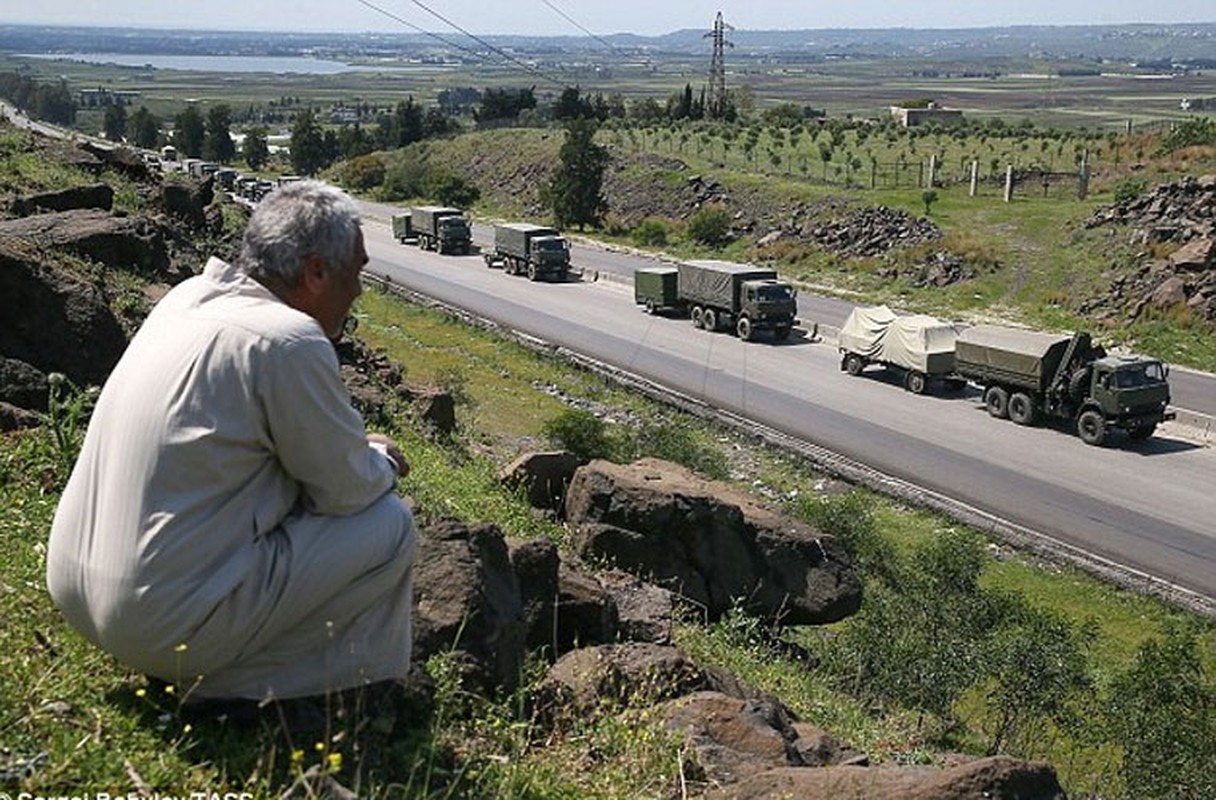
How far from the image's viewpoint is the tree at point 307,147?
11444cm

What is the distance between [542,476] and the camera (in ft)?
49.1

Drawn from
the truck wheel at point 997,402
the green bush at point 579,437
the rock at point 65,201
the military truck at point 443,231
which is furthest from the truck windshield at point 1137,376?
the military truck at point 443,231

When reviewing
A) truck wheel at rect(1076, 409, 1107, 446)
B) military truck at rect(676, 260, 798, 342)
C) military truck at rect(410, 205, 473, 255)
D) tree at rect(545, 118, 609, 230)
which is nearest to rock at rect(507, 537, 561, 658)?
truck wheel at rect(1076, 409, 1107, 446)

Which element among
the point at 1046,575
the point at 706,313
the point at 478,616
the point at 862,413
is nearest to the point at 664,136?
the point at 706,313

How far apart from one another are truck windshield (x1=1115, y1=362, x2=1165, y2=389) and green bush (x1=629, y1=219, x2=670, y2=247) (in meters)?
40.1

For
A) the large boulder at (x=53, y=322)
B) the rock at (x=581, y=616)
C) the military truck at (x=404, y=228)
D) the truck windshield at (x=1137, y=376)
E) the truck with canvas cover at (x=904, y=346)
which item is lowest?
the military truck at (x=404, y=228)

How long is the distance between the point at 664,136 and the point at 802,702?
83058 mm

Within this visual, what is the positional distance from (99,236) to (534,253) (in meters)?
40.1

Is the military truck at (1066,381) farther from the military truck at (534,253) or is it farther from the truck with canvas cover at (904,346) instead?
the military truck at (534,253)

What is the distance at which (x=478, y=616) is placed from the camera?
6.48 m

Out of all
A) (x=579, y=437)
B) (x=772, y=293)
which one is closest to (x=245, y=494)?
(x=579, y=437)

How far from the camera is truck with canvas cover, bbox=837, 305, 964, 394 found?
33625 mm

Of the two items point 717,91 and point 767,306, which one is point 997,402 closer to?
point 767,306

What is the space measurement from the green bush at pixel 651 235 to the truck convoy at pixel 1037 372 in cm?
3326
